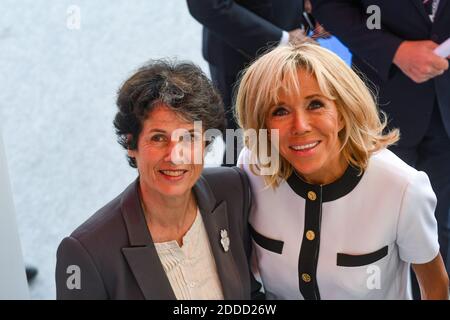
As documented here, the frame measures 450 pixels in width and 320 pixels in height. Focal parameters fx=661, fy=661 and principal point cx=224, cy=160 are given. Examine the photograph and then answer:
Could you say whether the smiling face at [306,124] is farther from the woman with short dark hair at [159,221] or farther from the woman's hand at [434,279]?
the woman's hand at [434,279]

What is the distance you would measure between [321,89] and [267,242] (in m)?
0.39

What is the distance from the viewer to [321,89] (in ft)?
4.32

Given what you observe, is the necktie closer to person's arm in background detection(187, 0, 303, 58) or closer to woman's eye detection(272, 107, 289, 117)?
person's arm in background detection(187, 0, 303, 58)

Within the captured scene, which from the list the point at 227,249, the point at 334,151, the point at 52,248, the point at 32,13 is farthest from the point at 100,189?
the point at 334,151

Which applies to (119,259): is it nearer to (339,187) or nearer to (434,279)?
(339,187)

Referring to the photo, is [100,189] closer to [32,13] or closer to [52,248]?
[52,248]

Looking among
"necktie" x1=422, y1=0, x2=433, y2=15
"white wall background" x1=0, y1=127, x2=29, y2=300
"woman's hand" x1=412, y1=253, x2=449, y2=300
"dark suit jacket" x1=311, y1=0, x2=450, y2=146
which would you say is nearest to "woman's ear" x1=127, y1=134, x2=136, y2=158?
"white wall background" x1=0, y1=127, x2=29, y2=300

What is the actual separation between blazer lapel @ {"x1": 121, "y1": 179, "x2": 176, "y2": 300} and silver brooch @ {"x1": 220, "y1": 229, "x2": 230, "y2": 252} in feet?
0.53

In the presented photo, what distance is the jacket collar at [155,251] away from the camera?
1.30 meters

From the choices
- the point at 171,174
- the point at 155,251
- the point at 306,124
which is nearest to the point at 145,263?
the point at 155,251

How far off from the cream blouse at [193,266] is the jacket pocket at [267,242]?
0.48 ft

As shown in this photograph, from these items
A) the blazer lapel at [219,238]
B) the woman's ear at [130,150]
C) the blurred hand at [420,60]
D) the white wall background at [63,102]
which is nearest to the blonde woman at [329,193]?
the blazer lapel at [219,238]

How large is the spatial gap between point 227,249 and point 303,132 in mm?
306

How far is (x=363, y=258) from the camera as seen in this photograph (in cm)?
143
